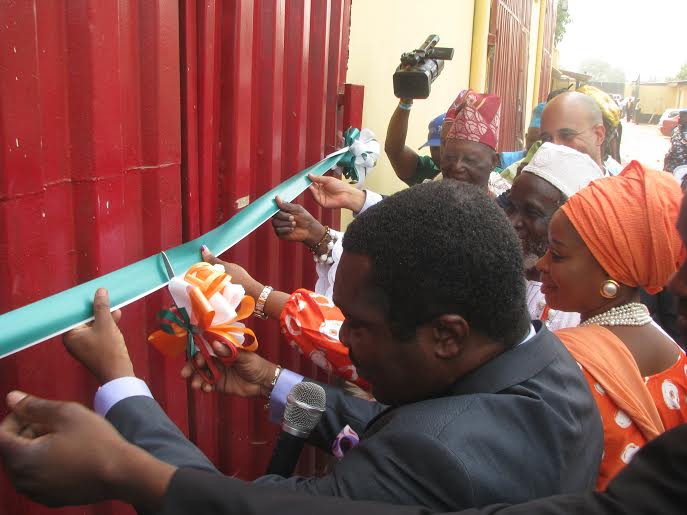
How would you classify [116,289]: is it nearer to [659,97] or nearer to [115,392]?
[115,392]

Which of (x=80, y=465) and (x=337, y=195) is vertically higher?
(x=337, y=195)

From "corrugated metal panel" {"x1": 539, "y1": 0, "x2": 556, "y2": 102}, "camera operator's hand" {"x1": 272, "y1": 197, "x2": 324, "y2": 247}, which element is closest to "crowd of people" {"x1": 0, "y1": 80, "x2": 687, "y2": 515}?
"camera operator's hand" {"x1": 272, "y1": 197, "x2": 324, "y2": 247}

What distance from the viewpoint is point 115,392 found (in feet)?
4.64

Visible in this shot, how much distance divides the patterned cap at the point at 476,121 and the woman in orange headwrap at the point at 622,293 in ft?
4.86

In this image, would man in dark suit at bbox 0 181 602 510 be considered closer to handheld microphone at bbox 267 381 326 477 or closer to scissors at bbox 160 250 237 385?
scissors at bbox 160 250 237 385

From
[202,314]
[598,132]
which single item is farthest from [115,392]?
[598,132]

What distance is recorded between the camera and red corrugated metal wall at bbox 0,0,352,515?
1416 mm

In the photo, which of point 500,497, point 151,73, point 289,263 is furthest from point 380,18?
point 500,497

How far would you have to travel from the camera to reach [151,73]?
183 centimetres

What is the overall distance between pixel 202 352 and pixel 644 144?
38772mm

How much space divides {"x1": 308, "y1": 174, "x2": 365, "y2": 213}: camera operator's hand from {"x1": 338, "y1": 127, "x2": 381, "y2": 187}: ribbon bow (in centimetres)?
25

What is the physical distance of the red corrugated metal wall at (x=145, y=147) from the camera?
142 cm

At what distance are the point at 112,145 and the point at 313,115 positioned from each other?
1483 mm

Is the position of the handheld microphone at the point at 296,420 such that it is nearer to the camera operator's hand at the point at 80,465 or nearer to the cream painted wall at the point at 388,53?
the camera operator's hand at the point at 80,465
